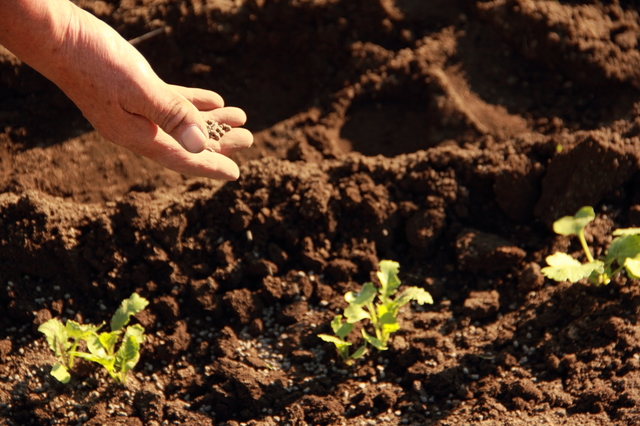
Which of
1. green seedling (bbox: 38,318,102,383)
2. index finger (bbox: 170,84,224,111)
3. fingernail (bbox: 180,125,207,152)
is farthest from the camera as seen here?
index finger (bbox: 170,84,224,111)

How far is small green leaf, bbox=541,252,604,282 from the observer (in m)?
3.04

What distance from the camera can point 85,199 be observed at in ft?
13.3

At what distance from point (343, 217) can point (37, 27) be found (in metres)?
1.92

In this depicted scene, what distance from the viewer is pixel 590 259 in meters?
3.32

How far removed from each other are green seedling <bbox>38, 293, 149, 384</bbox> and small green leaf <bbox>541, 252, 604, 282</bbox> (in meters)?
2.03

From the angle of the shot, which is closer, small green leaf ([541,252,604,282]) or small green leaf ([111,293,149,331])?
small green leaf ([541,252,604,282])

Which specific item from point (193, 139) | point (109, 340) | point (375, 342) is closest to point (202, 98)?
point (193, 139)

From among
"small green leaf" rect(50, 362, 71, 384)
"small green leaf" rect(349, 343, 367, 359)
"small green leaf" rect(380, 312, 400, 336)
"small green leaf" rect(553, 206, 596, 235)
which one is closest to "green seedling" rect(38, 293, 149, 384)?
"small green leaf" rect(50, 362, 71, 384)

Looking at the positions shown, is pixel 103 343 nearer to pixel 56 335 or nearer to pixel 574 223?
pixel 56 335

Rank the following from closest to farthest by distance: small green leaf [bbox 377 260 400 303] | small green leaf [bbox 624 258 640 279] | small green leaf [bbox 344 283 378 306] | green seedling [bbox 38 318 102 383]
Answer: small green leaf [bbox 624 258 640 279], green seedling [bbox 38 318 102 383], small green leaf [bbox 344 283 378 306], small green leaf [bbox 377 260 400 303]

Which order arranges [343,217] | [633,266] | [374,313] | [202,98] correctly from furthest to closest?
[343,217], [202,98], [374,313], [633,266]

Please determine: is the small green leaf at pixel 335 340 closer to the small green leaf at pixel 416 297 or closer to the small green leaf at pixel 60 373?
the small green leaf at pixel 416 297

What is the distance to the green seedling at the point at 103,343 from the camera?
3111 millimetres

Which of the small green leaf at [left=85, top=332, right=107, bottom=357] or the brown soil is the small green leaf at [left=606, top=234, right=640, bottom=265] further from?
the small green leaf at [left=85, top=332, right=107, bottom=357]
